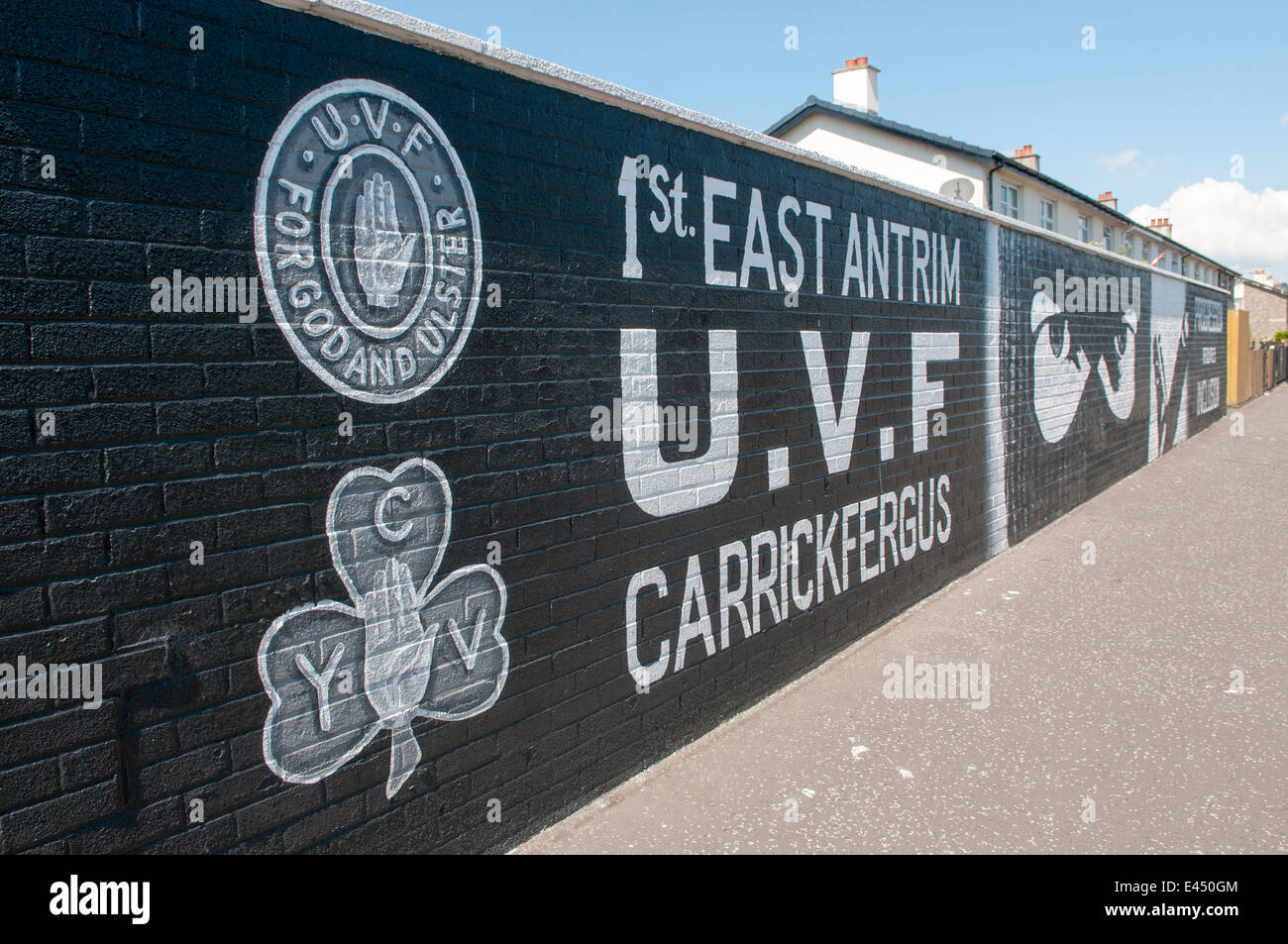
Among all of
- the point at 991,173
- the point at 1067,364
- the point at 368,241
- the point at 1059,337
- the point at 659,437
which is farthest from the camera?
the point at 991,173

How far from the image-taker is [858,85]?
2294 cm

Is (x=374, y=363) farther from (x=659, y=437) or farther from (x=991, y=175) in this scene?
(x=991, y=175)

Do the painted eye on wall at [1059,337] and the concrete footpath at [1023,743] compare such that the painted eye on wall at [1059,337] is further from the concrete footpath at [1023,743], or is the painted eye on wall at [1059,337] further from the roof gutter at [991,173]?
the roof gutter at [991,173]

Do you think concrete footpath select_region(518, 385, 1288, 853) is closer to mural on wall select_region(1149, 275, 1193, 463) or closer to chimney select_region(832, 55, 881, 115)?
mural on wall select_region(1149, 275, 1193, 463)

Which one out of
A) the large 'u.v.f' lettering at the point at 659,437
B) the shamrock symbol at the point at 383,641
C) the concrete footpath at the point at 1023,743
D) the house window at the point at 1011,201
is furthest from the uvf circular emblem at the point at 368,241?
the house window at the point at 1011,201

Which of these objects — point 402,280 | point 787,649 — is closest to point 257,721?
point 402,280

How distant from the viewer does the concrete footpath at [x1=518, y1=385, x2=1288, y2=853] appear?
3.58 m

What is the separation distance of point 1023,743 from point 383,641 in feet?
10.6

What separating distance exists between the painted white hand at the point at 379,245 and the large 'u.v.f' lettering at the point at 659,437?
1.23 m

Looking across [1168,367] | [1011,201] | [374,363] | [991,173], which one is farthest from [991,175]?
[374,363]

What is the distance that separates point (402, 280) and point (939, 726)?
3.52 meters

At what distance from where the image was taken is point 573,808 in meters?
3.77

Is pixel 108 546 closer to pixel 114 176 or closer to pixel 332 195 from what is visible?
pixel 114 176

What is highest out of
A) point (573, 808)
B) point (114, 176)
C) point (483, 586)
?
point (114, 176)
